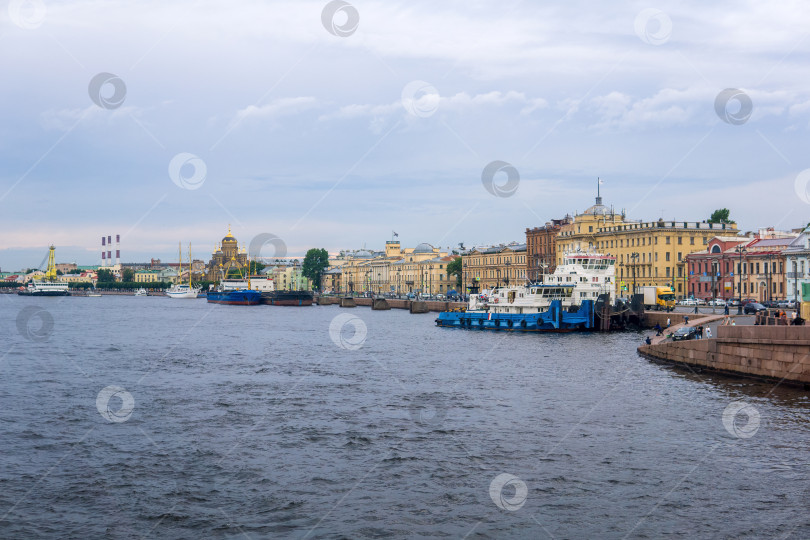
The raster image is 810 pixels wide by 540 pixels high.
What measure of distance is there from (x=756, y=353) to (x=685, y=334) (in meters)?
10.3

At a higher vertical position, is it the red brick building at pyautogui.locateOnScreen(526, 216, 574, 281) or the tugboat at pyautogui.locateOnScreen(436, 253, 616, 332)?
the red brick building at pyautogui.locateOnScreen(526, 216, 574, 281)

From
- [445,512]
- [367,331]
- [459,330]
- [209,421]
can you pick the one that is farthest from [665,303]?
[445,512]

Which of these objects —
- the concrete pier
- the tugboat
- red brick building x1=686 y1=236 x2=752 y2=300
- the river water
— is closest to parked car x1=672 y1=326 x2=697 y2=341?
the river water

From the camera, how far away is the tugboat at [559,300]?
6681 centimetres

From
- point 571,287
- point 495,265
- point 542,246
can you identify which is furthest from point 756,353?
point 495,265

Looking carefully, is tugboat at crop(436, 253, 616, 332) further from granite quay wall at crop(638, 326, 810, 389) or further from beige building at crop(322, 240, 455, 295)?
beige building at crop(322, 240, 455, 295)

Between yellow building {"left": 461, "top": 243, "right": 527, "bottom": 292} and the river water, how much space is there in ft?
334

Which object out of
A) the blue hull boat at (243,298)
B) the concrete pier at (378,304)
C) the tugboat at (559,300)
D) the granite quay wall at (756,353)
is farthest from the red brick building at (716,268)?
the blue hull boat at (243,298)

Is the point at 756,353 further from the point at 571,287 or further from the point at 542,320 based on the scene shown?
the point at 571,287

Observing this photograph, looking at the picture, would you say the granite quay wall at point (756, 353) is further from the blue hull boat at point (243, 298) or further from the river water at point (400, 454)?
the blue hull boat at point (243, 298)

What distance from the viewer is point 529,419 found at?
25.9 metres

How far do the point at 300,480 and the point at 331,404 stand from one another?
10424 millimetres

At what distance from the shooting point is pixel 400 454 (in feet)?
68.8

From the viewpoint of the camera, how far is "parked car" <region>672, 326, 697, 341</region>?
42.3 metres
